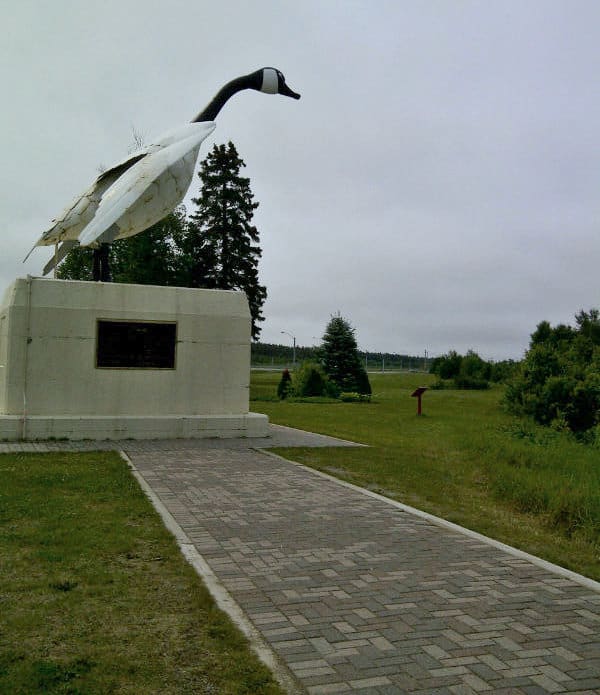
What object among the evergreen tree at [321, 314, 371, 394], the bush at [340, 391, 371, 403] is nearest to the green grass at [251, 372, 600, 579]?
the bush at [340, 391, 371, 403]

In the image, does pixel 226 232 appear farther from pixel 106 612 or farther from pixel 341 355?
pixel 106 612

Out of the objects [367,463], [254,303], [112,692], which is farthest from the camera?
[254,303]

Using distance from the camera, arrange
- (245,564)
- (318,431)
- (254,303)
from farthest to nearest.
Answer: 1. (254,303)
2. (318,431)
3. (245,564)

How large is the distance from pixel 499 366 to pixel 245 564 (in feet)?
148

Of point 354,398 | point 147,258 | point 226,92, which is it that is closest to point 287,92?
point 226,92

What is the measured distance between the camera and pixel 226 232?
125 ft

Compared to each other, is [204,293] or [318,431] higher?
[204,293]

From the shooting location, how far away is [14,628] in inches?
152

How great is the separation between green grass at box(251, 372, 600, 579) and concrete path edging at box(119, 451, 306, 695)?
2888mm

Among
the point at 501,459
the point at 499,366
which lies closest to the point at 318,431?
the point at 501,459

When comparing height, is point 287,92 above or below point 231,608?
above

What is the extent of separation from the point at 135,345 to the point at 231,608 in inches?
370

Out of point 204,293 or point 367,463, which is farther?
point 204,293

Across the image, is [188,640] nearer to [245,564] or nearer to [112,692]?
[112,692]
